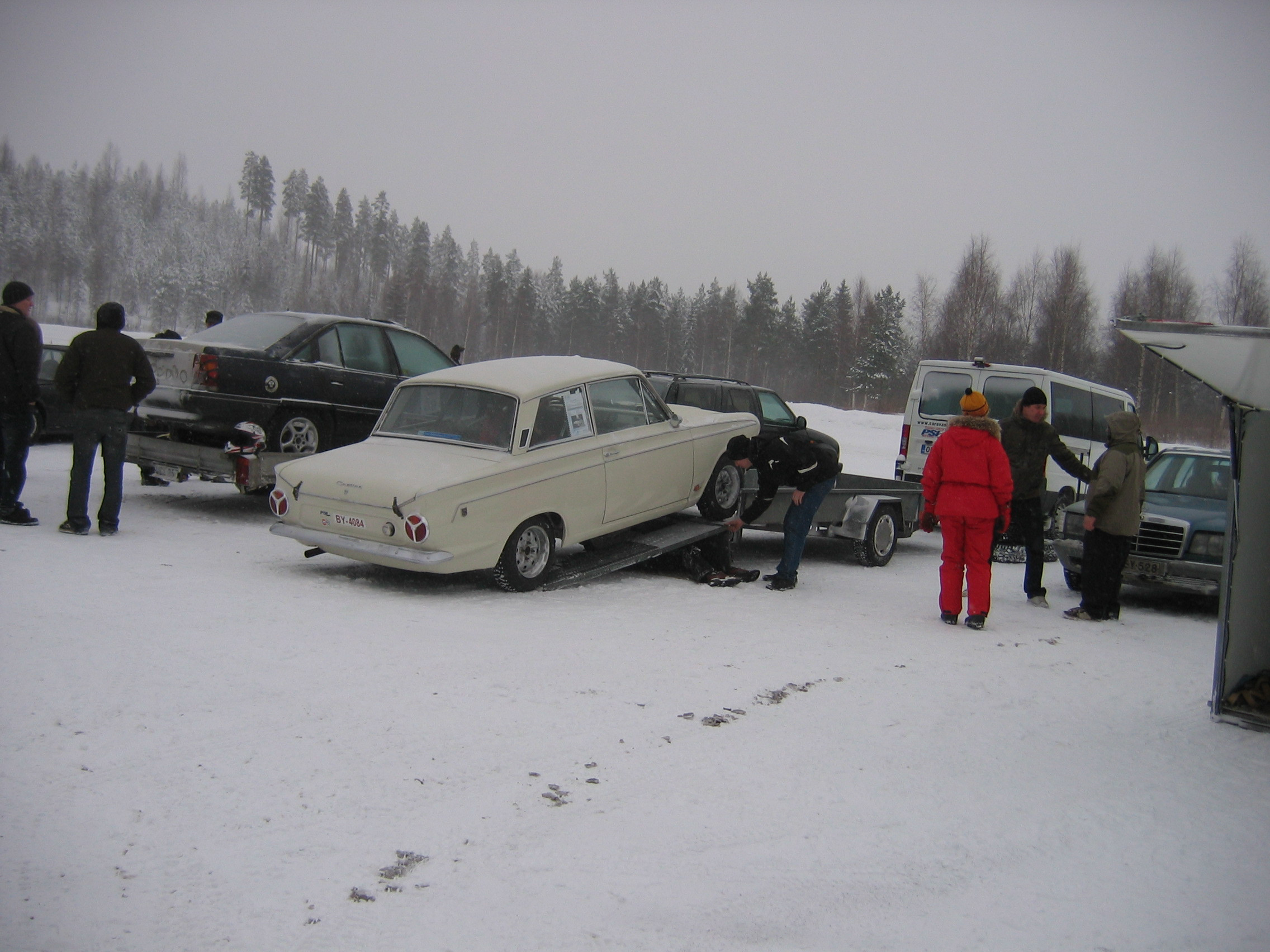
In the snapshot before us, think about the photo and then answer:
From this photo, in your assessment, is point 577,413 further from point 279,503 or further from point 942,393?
point 942,393

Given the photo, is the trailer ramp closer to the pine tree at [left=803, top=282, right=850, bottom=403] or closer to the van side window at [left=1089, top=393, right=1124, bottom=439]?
the van side window at [left=1089, top=393, right=1124, bottom=439]

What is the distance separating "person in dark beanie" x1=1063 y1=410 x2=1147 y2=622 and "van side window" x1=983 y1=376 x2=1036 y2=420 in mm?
4380

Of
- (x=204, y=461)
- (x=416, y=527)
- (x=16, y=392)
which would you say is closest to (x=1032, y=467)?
(x=416, y=527)

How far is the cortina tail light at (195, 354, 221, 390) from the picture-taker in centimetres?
877

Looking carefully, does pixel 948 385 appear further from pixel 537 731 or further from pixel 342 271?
pixel 342 271

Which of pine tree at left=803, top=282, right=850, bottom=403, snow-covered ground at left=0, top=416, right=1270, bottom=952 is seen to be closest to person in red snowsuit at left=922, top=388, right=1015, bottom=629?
snow-covered ground at left=0, top=416, right=1270, bottom=952

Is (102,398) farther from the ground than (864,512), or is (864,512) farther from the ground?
(102,398)

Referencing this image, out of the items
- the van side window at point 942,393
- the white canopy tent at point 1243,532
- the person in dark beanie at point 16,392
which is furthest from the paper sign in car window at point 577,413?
the van side window at point 942,393

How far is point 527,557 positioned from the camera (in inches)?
291

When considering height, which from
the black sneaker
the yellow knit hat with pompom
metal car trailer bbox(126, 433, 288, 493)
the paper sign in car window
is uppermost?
the yellow knit hat with pompom

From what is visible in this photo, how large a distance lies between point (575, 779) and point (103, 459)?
5.74 metres

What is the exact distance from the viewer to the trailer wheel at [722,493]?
29.6 feet

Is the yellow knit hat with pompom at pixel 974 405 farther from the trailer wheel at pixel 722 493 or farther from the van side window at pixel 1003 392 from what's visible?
the van side window at pixel 1003 392

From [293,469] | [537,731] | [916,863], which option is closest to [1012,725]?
→ [916,863]
